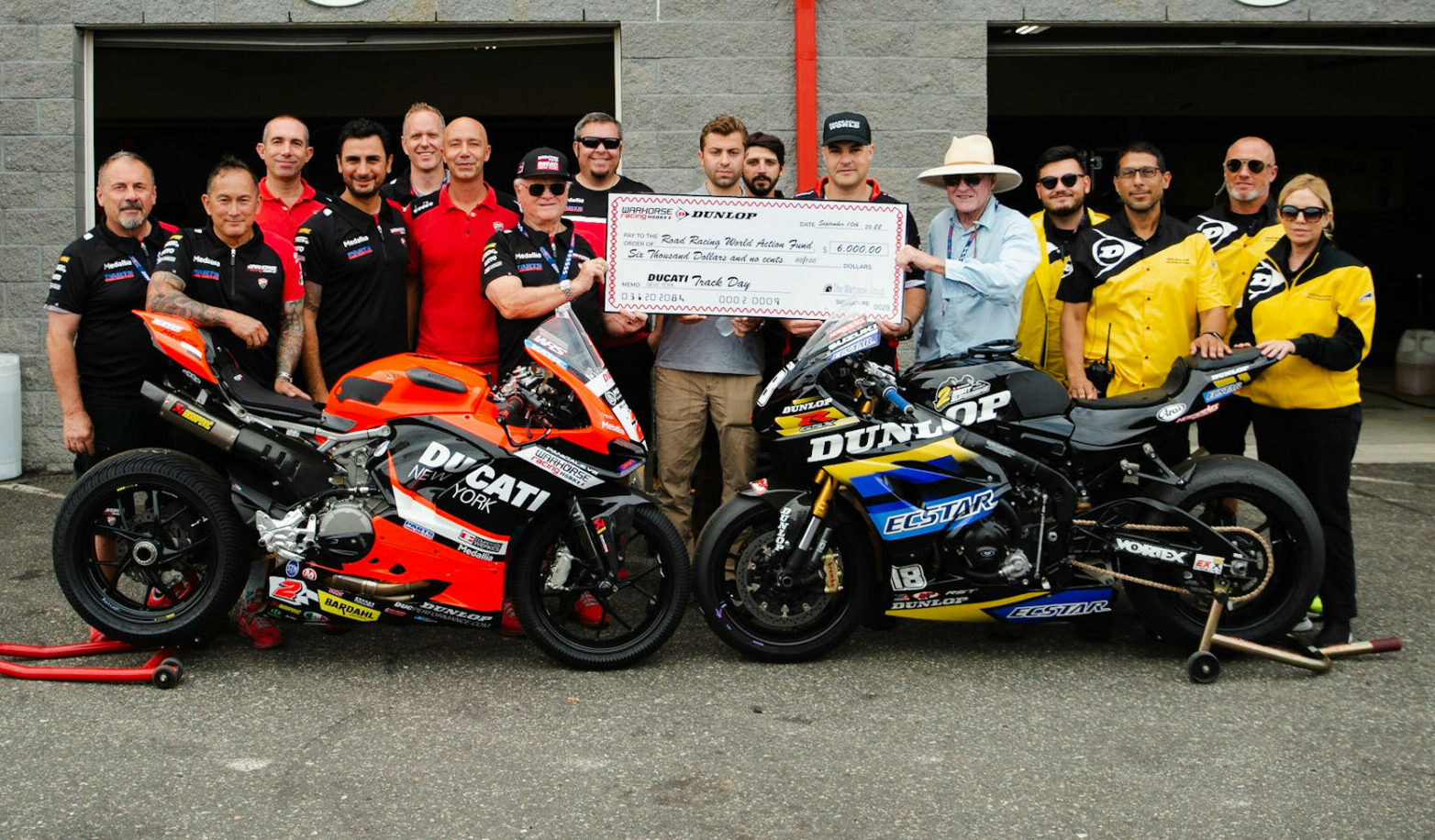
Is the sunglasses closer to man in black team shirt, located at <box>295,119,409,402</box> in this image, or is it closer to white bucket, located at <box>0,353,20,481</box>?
man in black team shirt, located at <box>295,119,409,402</box>

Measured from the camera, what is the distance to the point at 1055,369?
5.53 m

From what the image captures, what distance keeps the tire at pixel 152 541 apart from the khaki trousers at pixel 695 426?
1750mm

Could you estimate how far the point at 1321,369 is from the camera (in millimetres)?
4773

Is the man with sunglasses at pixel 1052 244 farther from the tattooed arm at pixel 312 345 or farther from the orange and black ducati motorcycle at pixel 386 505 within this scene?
the tattooed arm at pixel 312 345

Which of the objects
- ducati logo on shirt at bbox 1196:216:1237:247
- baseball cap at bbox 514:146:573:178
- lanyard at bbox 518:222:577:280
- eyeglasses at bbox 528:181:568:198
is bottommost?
lanyard at bbox 518:222:577:280

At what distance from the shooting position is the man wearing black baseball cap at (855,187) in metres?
5.16

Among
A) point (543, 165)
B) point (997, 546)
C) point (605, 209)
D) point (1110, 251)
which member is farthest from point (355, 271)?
point (1110, 251)

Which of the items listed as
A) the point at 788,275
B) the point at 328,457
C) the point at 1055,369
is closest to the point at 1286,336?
the point at 1055,369

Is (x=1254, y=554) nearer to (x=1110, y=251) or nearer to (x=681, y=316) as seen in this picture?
Answer: (x=1110, y=251)

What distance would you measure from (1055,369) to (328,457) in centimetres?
307

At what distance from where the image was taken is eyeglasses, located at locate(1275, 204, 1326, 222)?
4.74 m

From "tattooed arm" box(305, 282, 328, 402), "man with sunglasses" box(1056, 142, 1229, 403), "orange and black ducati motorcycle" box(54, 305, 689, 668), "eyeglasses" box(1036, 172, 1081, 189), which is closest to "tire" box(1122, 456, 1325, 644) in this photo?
"man with sunglasses" box(1056, 142, 1229, 403)

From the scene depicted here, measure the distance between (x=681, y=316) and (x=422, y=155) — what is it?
1.53 metres

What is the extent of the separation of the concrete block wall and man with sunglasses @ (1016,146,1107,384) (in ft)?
8.34
